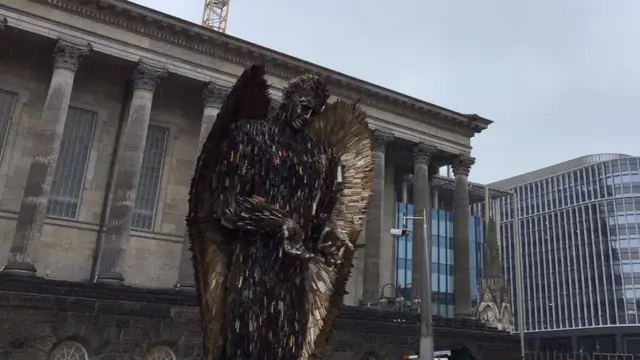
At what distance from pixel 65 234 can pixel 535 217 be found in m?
81.0

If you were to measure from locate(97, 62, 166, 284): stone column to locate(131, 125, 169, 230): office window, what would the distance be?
6.00 feet

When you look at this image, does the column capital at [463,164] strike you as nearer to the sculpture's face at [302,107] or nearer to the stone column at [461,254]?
the stone column at [461,254]

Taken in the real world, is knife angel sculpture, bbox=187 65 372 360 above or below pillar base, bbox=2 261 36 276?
below

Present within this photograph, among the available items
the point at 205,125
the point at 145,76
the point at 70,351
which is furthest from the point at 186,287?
Result: the point at 145,76

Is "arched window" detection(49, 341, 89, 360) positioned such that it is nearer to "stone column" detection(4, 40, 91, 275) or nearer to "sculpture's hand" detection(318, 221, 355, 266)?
"stone column" detection(4, 40, 91, 275)

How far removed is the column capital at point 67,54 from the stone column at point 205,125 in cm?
617

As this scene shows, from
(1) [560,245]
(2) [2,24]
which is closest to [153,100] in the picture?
(2) [2,24]

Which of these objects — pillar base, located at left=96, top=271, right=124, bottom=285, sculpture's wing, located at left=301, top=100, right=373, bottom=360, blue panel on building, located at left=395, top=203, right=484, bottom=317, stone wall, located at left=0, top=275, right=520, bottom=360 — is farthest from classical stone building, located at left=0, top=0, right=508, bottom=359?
sculpture's wing, located at left=301, top=100, right=373, bottom=360

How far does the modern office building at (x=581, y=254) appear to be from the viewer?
7600 centimetres

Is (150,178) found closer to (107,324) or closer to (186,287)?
(186,287)

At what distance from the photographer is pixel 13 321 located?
1916 centimetres

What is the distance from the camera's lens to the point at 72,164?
28.3 m

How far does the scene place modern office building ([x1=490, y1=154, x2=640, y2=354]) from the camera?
76000mm

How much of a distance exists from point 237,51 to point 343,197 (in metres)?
26.5
